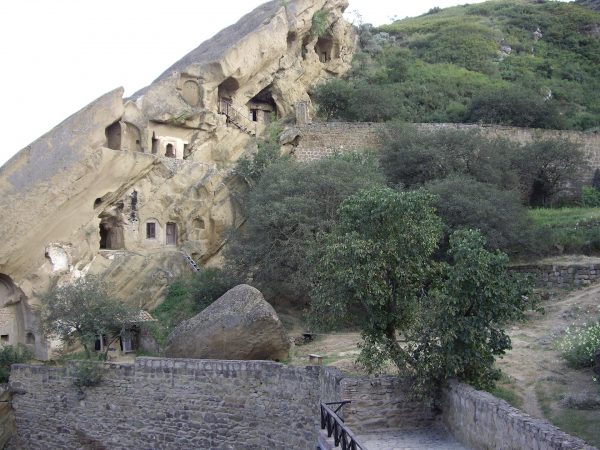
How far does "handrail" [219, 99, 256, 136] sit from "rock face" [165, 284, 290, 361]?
14882 mm

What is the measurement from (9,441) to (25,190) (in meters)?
7.30

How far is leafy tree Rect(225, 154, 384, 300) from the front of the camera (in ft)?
66.3

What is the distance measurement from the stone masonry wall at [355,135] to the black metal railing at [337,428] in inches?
699

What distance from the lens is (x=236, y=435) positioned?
1475cm

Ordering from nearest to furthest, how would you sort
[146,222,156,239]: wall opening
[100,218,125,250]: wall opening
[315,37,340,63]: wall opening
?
1. [100,218,125,250]: wall opening
2. [146,222,156,239]: wall opening
3. [315,37,340,63]: wall opening

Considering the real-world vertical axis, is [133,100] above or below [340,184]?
above

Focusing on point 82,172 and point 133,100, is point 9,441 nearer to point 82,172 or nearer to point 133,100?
point 82,172

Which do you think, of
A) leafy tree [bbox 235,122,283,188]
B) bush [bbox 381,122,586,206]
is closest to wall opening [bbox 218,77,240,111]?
leafy tree [bbox 235,122,283,188]

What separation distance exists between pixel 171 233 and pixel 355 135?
959cm

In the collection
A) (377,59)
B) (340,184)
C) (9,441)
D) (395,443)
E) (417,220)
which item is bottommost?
(9,441)

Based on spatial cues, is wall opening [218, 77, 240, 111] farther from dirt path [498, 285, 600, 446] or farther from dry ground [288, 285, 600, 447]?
dirt path [498, 285, 600, 446]

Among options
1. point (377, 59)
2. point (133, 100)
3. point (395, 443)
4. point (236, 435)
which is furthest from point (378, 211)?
point (377, 59)

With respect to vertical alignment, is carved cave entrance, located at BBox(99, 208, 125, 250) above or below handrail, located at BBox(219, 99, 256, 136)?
below

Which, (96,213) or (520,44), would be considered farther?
(520,44)
